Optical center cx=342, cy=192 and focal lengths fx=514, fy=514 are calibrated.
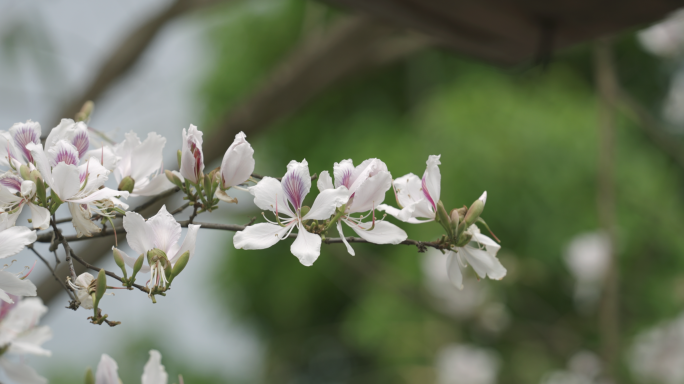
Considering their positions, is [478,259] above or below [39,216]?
above

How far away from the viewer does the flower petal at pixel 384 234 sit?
29 cm

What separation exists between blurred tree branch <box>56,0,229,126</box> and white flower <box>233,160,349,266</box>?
99 centimetres

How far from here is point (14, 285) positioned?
0.24 metres

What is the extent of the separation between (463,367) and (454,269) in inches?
53.5

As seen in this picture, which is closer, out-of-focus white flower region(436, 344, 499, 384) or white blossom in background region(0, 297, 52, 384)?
white blossom in background region(0, 297, 52, 384)

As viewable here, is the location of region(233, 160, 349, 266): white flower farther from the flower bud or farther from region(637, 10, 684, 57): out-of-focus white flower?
region(637, 10, 684, 57): out-of-focus white flower

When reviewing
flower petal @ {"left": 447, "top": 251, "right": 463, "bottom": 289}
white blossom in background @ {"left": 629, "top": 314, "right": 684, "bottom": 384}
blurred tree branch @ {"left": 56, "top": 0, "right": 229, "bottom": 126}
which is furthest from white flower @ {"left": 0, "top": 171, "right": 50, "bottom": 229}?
white blossom in background @ {"left": 629, "top": 314, "right": 684, "bottom": 384}

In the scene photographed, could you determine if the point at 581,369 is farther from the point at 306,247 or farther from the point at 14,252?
the point at 14,252

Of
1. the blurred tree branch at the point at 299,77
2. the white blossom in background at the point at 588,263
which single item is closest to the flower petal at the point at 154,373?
the blurred tree branch at the point at 299,77

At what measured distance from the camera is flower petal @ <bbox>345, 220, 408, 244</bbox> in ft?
0.96

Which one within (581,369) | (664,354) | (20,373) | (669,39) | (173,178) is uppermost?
(669,39)

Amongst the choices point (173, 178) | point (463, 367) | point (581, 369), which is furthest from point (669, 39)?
point (173, 178)

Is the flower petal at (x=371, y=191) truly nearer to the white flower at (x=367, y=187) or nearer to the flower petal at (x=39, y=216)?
the white flower at (x=367, y=187)

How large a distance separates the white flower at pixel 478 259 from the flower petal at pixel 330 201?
85 mm
